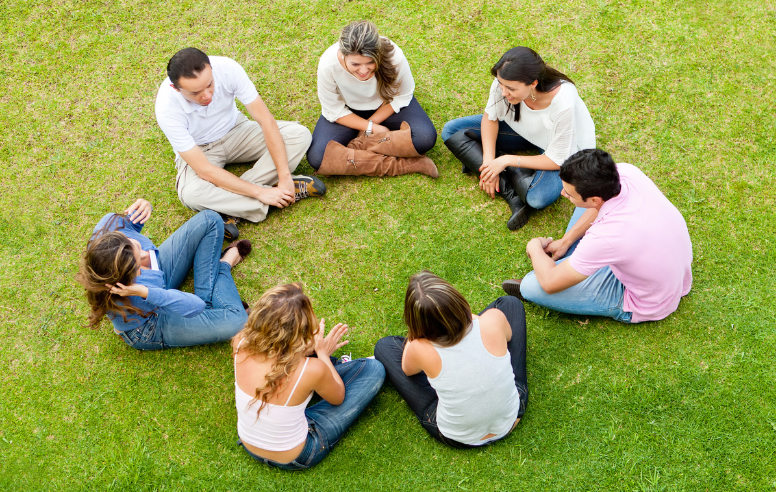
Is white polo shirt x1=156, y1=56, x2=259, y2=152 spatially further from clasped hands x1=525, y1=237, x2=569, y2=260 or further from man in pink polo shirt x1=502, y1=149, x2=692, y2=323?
man in pink polo shirt x1=502, y1=149, x2=692, y2=323

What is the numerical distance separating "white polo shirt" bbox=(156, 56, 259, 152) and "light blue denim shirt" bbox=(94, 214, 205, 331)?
0.84 meters

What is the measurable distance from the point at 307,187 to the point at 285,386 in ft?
7.13

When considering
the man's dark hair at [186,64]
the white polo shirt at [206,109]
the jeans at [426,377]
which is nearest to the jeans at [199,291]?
the white polo shirt at [206,109]

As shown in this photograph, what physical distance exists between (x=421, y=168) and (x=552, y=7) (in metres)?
2.64

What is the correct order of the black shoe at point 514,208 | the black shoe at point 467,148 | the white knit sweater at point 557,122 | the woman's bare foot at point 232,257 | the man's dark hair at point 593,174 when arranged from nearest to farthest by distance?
the man's dark hair at point 593,174 → the white knit sweater at point 557,122 → the woman's bare foot at point 232,257 → the black shoe at point 514,208 → the black shoe at point 467,148

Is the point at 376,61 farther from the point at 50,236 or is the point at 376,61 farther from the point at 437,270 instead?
the point at 50,236

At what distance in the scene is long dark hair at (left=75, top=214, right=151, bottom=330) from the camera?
332 cm

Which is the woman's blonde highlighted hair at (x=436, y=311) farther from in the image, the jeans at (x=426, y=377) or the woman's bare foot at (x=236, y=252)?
the woman's bare foot at (x=236, y=252)

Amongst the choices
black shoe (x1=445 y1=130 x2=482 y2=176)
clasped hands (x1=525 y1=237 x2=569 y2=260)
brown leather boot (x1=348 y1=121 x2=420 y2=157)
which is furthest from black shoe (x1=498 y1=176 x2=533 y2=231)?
brown leather boot (x1=348 y1=121 x2=420 y2=157)

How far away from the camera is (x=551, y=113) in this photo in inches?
164

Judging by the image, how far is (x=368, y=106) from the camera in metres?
4.86

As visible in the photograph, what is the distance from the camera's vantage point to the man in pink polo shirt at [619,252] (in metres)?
3.32

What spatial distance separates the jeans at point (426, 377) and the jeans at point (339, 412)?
111 mm

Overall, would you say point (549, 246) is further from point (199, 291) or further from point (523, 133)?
point (199, 291)
